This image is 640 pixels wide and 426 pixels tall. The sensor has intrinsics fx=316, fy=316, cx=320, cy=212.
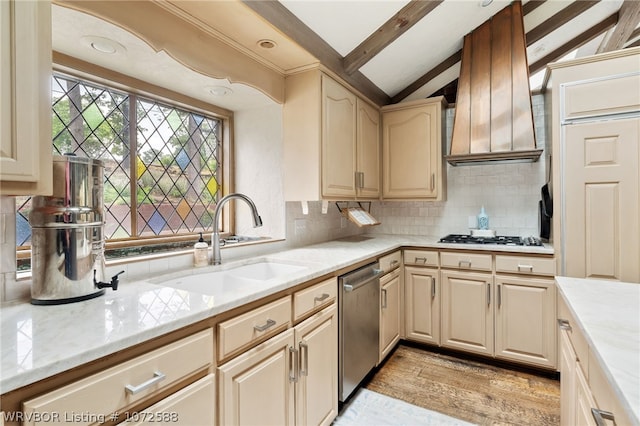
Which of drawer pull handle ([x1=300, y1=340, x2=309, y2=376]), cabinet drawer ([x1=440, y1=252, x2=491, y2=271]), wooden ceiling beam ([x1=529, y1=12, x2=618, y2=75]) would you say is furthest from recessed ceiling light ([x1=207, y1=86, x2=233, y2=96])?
wooden ceiling beam ([x1=529, y1=12, x2=618, y2=75])

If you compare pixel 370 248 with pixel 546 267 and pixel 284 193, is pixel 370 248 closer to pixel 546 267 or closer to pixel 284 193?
pixel 284 193

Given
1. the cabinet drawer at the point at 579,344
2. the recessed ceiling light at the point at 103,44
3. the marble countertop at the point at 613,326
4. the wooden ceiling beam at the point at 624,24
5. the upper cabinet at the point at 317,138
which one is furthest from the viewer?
the wooden ceiling beam at the point at 624,24

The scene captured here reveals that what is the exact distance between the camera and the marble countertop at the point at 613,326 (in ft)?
2.11

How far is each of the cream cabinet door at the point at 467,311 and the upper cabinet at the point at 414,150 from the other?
0.81m

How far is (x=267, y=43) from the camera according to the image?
1.92 meters

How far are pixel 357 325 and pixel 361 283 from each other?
27 cm

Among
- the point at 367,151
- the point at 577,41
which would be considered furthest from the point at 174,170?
the point at 577,41

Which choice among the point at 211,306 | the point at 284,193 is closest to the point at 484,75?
the point at 284,193

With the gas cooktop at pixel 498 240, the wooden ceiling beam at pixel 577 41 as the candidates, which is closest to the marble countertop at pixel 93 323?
the gas cooktop at pixel 498 240

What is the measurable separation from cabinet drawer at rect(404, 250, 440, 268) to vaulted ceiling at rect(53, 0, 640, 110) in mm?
1505

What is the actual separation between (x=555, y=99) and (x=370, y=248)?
1717 mm

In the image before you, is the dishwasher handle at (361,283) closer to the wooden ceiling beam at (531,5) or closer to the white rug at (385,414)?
the white rug at (385,414)

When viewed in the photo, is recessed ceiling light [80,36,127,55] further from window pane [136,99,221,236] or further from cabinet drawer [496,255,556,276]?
cabinet drawer [496,255,556,276]

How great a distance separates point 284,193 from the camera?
7.76 ft
